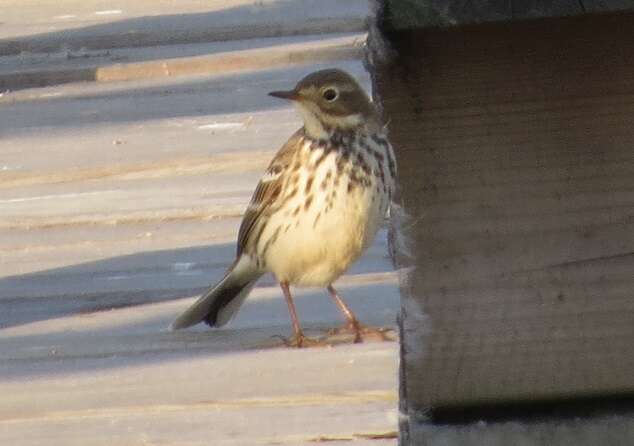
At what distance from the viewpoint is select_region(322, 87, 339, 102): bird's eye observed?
4.72m

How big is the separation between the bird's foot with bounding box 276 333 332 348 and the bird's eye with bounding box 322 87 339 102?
124 centimetres

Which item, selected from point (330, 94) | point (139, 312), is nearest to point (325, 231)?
point (330, 94)

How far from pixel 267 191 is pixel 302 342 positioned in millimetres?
1042

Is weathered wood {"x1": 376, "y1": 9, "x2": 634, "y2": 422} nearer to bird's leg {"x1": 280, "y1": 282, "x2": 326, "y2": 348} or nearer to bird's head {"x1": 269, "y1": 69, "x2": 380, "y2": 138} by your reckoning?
bird's leg {"x1": 280, "y1": 282, "x2": 326, "y2": 348}

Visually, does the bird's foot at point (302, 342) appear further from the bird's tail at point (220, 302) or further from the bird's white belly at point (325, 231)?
the bird's white belly at point (325, 231)

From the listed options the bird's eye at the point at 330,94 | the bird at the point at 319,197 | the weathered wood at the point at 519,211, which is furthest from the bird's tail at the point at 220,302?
the weathered wood at the point at 519,211

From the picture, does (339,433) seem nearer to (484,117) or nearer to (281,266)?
(484,117)

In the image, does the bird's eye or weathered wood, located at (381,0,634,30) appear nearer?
weathered wood, located at (381,0,634,30)

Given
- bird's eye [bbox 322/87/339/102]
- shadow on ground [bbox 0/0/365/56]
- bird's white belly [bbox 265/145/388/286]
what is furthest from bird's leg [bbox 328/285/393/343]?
shadow on ground [bbox 0/0/365/56]

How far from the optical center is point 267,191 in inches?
177

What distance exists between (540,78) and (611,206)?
27cm

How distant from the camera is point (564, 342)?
3244mm

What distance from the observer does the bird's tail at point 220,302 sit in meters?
3.88

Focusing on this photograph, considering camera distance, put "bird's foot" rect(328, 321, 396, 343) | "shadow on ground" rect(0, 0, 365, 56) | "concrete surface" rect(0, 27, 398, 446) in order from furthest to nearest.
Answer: "shadow on ground" rect(0, 0, 365, 56) < "bird's foot" rect(328, 321, 396, 343) < "concrete surface" rect(0, 27, 398, 446)
